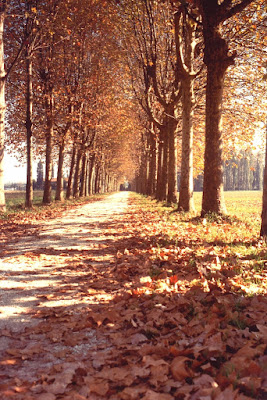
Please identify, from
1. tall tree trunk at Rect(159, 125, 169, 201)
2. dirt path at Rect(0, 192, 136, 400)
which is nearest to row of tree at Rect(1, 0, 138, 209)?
tall tree trunk at Rect(159, 125, 169, 201)

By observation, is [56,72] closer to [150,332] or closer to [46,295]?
[46,295]

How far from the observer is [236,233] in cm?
789

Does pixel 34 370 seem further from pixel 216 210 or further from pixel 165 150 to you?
pixel 165 150

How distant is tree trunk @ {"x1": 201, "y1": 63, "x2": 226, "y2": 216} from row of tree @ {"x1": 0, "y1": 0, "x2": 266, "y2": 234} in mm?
32

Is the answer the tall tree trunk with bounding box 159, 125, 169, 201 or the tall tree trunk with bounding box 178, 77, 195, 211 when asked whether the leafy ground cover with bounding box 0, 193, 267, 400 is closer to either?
the tall tree trunk with bounding box 178, 77, 195, 211

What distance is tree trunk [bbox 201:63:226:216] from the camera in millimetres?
10031

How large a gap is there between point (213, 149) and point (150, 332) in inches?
315

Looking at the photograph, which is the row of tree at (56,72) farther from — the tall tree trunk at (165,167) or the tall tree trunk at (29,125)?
the tall tree trunk at (165,167)

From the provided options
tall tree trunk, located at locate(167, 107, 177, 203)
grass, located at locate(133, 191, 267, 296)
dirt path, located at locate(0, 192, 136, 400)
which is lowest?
dirt path, located at locate(0, 192, 136, 400)

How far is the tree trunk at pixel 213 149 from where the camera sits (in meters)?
10.0

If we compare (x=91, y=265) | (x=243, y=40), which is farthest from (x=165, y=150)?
(x=91, y=265)

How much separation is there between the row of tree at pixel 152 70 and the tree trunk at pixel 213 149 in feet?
0.10

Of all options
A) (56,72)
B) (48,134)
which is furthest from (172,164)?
(56,72)

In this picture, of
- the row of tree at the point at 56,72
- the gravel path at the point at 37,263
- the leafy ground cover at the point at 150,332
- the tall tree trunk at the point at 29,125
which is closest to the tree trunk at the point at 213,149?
the gravel path at the point at 37,263
